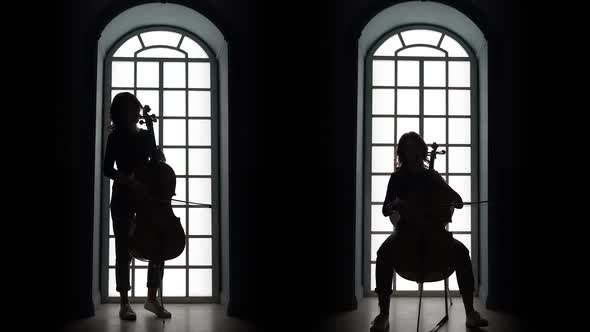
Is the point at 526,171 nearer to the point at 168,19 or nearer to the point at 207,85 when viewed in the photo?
the point at 207,85

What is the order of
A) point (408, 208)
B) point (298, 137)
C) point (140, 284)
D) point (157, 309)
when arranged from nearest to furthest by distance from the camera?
point (408, 208) < point (157, 309) < point (298, 137) < point (140, 284)

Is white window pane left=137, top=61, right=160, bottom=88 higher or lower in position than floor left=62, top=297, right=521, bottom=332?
higher

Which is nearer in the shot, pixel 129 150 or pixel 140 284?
pixel 129 150

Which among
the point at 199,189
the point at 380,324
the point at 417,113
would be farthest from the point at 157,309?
the point at 417,113

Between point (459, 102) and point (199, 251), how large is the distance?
2.56m

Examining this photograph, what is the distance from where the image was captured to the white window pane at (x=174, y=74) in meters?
5.98

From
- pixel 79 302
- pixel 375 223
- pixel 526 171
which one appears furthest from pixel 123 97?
pixel 526 171

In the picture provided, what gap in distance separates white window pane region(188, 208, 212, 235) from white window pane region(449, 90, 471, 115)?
2285 millimetres

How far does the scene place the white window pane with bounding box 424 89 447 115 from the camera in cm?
606

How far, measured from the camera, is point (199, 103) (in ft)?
19.6

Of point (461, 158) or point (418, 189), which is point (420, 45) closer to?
point (461, 158)

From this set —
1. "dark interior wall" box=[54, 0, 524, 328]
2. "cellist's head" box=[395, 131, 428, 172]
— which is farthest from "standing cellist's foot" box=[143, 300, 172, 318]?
"cellist's head" box=[395, 131, 428, 172]

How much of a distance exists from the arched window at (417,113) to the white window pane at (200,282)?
52.2 inches

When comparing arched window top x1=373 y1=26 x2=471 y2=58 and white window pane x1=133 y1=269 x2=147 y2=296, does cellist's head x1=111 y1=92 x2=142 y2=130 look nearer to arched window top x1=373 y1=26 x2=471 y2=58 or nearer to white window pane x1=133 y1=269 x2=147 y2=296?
white window pane x1=133 y1=269 x2=147 y2=296
